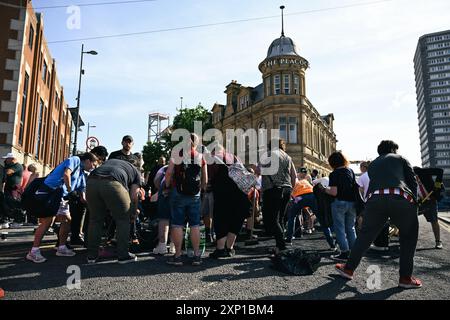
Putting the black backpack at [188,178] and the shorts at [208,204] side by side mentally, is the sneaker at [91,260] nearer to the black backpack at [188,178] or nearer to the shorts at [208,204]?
the black backpack at [188,178]

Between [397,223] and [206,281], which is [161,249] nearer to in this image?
[206,281]

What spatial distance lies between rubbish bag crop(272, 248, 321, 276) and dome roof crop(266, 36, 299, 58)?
30685 millimetres

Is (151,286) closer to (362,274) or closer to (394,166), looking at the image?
(362,274)

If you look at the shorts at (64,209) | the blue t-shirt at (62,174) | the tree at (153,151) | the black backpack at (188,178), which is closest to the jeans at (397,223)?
the black backpack at (188,178)

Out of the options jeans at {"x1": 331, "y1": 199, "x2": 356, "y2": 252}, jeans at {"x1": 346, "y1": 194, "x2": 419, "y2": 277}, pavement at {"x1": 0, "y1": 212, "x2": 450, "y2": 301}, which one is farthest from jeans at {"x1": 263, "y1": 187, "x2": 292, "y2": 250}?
jeans at {"x1": 346, "y1": 194, "x2": 419, "y2": 277}

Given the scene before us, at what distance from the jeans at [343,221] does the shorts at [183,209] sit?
244cm

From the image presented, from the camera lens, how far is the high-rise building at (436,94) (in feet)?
346

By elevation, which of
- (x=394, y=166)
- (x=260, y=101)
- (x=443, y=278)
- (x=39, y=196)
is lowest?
(x=443, y=278)

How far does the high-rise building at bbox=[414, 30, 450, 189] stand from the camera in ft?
346

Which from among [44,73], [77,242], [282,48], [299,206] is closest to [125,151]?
[77,242]

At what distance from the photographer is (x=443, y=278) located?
13.1 ft

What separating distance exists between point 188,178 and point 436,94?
132 metres
